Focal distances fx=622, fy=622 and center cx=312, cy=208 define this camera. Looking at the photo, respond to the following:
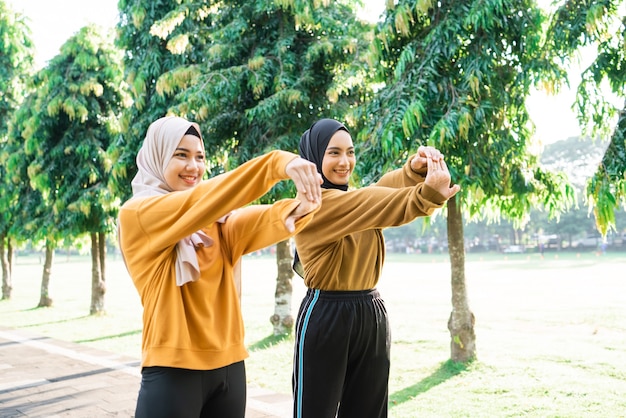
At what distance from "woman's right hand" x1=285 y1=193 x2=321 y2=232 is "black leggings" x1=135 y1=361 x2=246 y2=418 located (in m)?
0.63

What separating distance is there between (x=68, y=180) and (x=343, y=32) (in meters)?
7.83

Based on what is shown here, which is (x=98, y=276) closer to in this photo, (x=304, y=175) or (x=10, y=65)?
(x=10, y=65)

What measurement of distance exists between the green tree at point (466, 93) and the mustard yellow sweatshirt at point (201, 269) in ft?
13.3

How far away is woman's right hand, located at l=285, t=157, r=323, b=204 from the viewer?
1837 millimetres

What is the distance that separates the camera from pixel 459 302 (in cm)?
772

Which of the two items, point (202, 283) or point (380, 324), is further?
point (380, 324)

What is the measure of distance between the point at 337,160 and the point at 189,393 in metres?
1.31

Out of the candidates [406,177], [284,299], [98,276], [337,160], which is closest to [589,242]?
[98,276]

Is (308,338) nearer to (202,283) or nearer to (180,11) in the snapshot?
(202,283)

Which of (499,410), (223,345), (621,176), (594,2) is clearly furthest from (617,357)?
(223,345)

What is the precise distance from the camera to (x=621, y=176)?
524 cm

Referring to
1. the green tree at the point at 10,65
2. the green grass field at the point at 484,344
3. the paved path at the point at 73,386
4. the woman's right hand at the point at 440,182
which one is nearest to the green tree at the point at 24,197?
the green tree at the point at 10,65

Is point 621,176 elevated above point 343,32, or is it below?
below

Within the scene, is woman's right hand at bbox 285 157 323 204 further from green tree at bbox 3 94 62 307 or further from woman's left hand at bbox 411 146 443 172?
green tree at bbox 3 94 62 307
